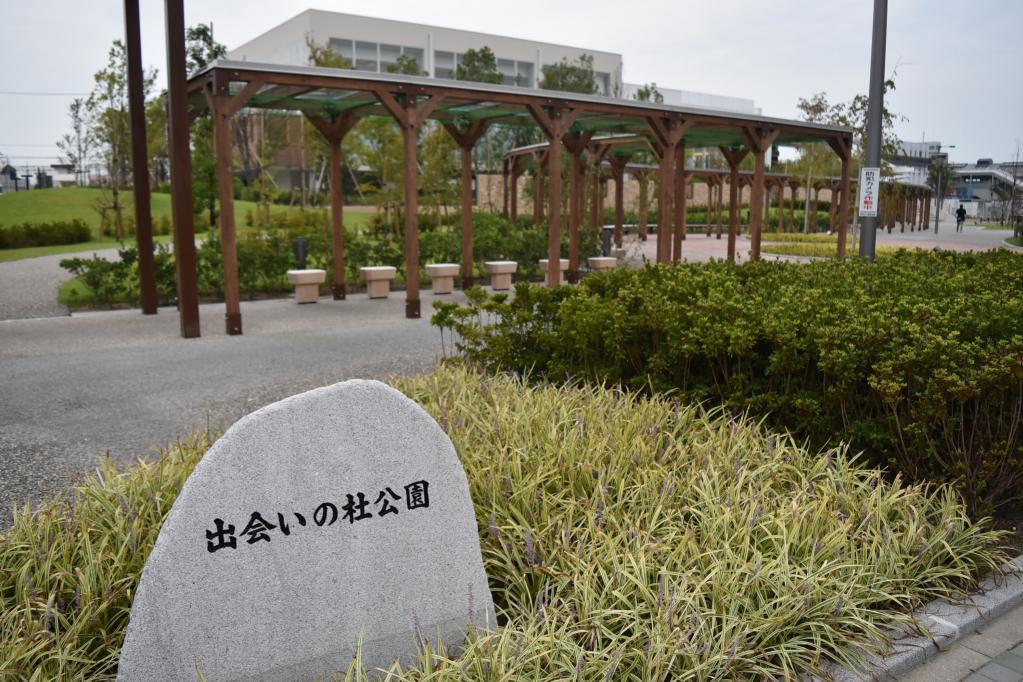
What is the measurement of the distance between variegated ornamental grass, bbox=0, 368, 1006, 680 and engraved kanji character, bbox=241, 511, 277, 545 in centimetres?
56

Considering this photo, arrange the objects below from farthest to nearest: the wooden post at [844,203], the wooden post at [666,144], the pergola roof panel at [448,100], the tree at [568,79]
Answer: the tree at [568,79] < the wooden post at [844,203] < the wooden post at [666,144] < the pergola roof panel at [448,100]

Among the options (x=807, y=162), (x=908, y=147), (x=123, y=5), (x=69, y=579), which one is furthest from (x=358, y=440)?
(x=908, y=147)

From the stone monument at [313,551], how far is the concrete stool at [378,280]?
1153 centimetres

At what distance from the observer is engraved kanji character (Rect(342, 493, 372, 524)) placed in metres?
2.74

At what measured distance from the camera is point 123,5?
11.3 m

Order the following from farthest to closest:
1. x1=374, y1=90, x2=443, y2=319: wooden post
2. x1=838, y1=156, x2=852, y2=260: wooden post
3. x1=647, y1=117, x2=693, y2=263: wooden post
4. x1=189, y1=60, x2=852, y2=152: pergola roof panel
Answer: x1=838, y1=156, x2=852, y2=260: wooden post → x1=647, y1=117, x2=693, y2=263: wooden post → x1=374, y1=90, x2=443, y2=319: wooden post → x1=189, y1=60, x2=852, y2=152: pergola roof panel

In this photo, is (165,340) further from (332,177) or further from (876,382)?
(876,382)

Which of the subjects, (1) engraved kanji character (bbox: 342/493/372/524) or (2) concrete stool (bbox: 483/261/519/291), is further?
(2) concrete stool (bbox: 483/261/519/291)

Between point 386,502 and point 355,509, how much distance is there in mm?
112

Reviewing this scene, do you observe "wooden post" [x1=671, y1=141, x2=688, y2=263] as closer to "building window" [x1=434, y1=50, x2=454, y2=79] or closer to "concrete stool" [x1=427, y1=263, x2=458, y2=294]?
A: "concrete stool" [x1=427, y1=263, x2=458, y2=294]

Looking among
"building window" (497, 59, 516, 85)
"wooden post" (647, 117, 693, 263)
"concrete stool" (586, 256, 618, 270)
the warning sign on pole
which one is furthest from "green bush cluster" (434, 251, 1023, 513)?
"building window" (497, 59, 516, 85)

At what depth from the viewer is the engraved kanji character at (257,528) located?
2.57 meters

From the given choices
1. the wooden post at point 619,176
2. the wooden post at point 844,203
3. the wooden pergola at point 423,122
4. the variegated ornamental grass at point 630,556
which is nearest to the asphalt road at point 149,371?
the wooden pergola at point 423,122

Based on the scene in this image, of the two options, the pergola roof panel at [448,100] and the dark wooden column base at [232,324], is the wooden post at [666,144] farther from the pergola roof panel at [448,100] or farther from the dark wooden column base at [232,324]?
the dark wooden column base at [232,324]
